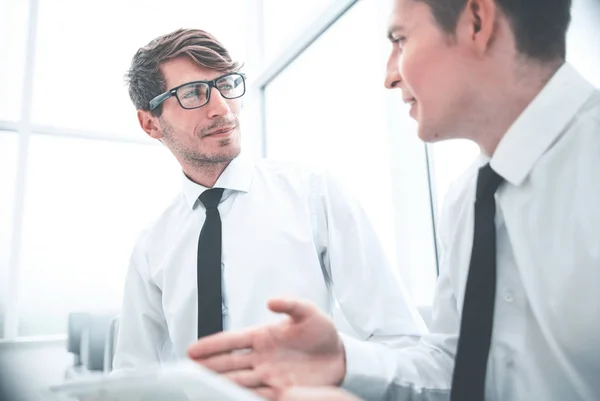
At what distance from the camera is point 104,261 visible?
2740 millimetres

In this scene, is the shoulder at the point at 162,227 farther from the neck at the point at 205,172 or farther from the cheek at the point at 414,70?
the cheek at the point at 414,70

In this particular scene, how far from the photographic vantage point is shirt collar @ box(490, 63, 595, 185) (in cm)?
69

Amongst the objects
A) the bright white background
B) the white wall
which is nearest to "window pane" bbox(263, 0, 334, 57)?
the bright white background

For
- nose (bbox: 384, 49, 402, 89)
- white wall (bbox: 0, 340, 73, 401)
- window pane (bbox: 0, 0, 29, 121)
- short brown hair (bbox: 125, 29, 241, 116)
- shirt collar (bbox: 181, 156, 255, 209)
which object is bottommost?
white wall (bbox: 0, 340, 73, 401)

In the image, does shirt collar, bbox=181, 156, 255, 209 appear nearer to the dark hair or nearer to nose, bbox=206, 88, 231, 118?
nose, bbox=206, 88, 231, 118

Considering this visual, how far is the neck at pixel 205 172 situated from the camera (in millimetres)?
1381

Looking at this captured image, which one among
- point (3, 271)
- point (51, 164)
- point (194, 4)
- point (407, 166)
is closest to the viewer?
point (407, 166)

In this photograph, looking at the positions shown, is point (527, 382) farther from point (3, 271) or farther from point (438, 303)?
point (3, 271)

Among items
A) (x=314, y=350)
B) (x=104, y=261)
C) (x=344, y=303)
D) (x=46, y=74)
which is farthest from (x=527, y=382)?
(x=46, y=74)

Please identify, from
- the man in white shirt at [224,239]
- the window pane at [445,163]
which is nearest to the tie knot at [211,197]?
the man in white shirt at [224,239]

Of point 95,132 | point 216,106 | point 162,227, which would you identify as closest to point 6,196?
point 95,132

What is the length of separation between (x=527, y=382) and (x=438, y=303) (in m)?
0.24

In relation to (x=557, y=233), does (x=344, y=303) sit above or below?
below

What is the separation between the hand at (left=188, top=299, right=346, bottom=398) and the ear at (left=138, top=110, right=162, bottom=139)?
3.36 ft
